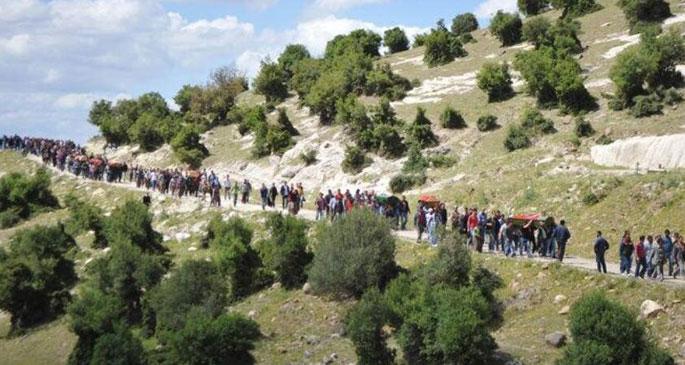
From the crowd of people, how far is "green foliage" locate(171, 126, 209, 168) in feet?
14.9

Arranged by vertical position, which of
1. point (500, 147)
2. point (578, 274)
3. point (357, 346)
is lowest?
point (357, 346)

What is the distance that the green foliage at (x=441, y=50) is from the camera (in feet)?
231

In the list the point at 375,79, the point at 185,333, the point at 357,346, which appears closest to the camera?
the point at 357,346

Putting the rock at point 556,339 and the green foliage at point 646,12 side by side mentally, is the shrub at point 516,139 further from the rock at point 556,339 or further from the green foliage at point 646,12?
the rock at point 556,339

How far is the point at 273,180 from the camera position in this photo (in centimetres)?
5678

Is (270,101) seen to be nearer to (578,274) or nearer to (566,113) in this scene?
(566,113)

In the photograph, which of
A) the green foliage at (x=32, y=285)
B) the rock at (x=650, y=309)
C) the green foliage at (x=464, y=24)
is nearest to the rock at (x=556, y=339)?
the rock at (x=650, y=309)

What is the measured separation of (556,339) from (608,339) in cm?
300

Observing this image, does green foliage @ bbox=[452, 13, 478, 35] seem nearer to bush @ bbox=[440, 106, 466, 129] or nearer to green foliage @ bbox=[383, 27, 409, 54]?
green foliage @ bbox=[383, 27, 409, 54]

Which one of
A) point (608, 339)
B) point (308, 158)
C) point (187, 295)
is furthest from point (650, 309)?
point (308, 158)

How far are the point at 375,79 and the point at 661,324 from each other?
4517 cm

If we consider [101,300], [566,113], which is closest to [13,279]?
[101,300]

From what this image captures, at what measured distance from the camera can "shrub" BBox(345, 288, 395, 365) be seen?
24672 millimetres

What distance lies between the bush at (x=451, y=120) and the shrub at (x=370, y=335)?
30.5 metres
